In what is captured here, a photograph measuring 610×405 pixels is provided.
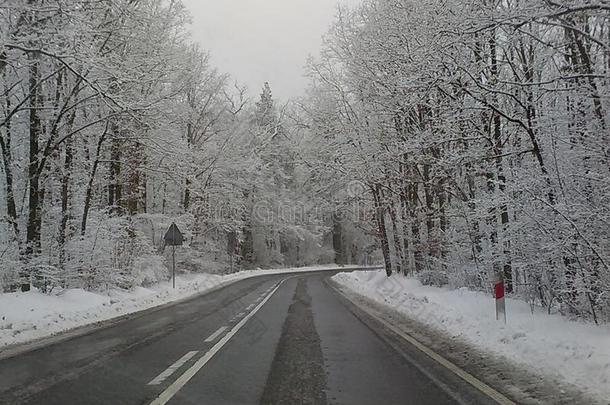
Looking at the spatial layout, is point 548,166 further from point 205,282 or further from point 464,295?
point 205,282

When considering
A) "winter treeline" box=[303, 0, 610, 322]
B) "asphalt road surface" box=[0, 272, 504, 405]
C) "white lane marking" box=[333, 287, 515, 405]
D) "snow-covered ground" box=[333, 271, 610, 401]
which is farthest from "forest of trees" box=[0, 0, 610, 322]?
"asphalt road surface" box=[0, 272, 504, 405]

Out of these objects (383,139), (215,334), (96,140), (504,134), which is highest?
(96,140)

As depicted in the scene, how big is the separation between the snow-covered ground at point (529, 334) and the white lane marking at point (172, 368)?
4.37 metres

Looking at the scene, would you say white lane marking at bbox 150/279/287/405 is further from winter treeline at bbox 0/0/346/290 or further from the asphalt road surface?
winter treeline at bbox 0/0/346/290

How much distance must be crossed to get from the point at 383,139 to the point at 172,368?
42.8 feet

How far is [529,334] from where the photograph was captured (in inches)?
→ 315

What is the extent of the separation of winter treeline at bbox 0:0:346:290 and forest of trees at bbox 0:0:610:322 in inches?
3.5

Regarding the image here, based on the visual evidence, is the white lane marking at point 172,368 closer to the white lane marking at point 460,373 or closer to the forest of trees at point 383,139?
the white lane marking at point 460,373

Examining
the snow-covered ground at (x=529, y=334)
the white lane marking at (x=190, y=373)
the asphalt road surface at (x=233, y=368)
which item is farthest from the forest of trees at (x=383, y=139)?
the white lane marking at (x=190, y=373)

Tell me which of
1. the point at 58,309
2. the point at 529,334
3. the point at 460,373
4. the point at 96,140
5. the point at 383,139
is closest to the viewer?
the point at 460,373

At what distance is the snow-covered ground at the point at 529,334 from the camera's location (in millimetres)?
6078

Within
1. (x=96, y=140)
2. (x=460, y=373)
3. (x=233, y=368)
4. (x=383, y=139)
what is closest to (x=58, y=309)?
(x=233, y=368)

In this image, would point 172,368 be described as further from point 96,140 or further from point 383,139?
point 96,140

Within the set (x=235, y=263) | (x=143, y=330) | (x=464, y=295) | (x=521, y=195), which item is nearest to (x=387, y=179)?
(x=464, y=295)
